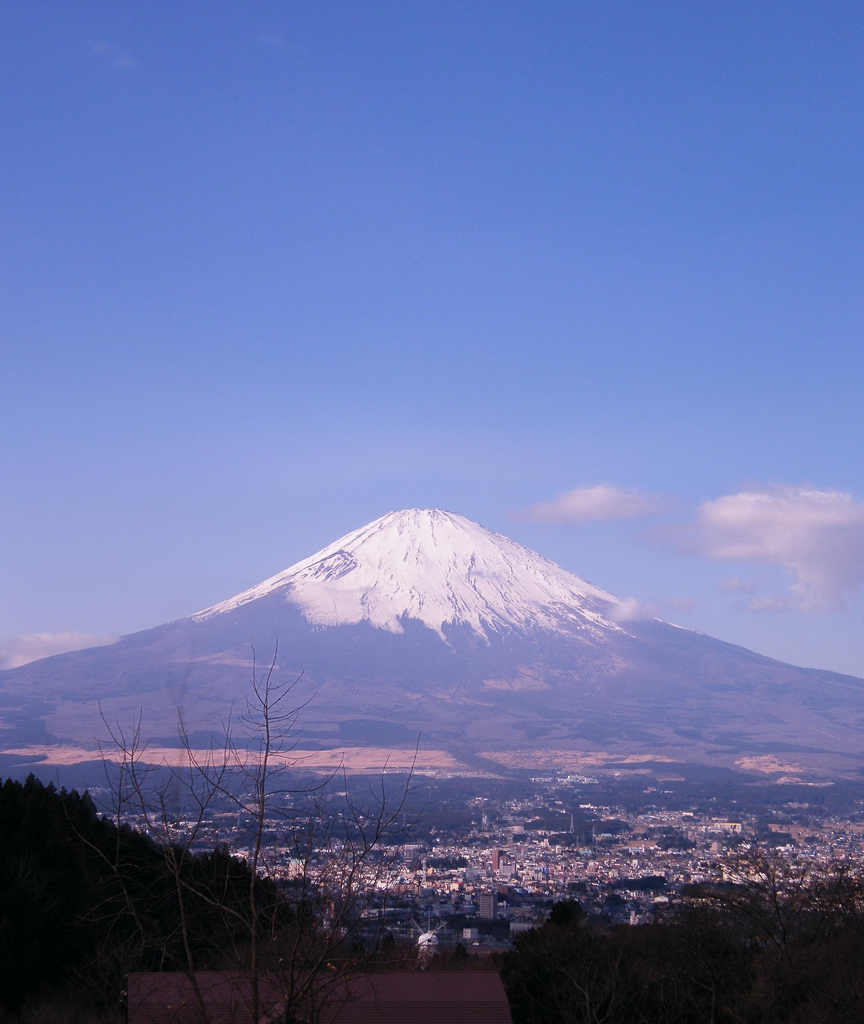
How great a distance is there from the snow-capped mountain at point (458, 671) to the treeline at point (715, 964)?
5229 centimetres

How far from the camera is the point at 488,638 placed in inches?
4774

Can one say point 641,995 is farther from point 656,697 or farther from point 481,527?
point 481,527

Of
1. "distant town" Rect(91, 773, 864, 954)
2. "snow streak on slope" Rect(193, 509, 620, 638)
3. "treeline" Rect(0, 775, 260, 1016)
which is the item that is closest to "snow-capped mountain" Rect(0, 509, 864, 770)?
"snow streak on slope" Rect(193, 509, 620, 638)

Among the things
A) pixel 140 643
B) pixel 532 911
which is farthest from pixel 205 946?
pixel 140 643

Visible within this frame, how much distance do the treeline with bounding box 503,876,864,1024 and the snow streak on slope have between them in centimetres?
10390

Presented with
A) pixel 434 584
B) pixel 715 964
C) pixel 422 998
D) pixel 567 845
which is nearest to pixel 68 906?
pixel 422 998

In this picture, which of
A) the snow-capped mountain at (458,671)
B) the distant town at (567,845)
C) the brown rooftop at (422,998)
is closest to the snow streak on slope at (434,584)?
the snow-capped mountain at (458,671)

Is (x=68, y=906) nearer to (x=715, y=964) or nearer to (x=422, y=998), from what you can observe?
(x=422, y=998)

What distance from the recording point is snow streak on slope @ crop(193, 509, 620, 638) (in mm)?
125125

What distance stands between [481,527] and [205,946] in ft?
454

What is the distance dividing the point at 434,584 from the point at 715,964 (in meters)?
119

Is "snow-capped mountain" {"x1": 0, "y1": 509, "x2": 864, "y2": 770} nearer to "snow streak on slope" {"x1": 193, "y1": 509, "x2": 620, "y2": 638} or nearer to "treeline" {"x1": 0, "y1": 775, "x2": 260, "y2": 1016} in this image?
"snow streak on slope" {"x1": 193, "y1": 509, "x2": 620, "y2": 638}

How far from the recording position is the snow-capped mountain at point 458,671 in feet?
291

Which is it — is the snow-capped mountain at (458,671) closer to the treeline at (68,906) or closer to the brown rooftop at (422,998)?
the treeline at (68,906)
